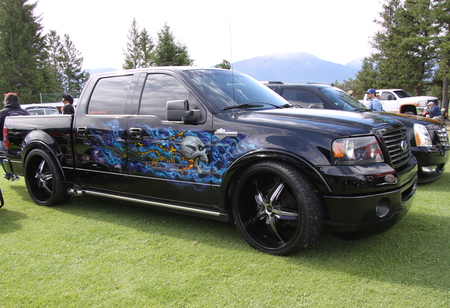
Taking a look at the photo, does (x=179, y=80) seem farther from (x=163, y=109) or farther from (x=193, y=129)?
(x=193, y=129)

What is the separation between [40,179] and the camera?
519 centimetres

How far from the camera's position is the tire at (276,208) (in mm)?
3012

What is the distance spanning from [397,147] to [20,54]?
154ft

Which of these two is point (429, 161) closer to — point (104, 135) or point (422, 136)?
point (422, 136)

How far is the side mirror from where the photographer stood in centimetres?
353

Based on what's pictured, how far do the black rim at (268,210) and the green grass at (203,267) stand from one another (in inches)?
7.5

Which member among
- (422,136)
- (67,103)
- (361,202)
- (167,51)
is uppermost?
(167,51)

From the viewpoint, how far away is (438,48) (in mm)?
30469

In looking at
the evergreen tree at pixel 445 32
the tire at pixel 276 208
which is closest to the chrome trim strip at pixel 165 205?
the tire at pixel 276 208

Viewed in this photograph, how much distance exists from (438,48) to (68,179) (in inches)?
1342

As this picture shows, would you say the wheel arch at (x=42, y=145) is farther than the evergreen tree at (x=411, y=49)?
No

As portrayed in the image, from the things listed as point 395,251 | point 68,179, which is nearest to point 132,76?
point 68,179

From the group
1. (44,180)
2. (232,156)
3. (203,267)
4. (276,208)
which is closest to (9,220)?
(44,180)

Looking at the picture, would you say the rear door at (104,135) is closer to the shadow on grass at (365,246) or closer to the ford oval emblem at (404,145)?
the shadow on grass at (365,246)
